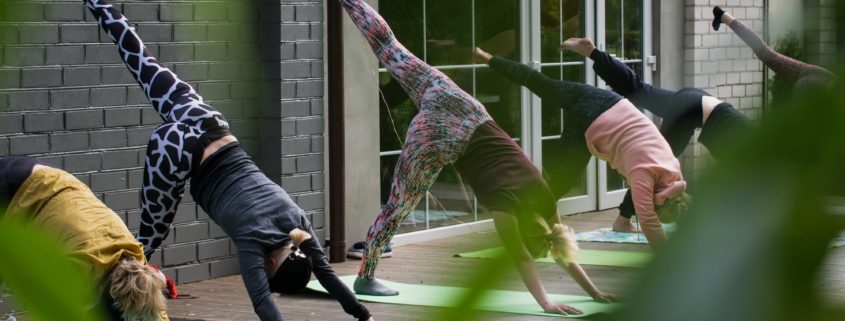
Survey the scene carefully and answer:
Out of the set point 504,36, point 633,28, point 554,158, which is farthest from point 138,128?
point 633,28

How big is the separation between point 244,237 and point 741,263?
5064mm

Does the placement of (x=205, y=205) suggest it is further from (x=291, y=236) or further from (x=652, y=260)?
(x=652, y=260)

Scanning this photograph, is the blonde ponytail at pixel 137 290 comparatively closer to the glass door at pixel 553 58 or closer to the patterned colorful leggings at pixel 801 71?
the patterned colorful leggings at pixel 801 71

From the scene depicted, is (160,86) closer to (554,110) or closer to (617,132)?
(617,132)

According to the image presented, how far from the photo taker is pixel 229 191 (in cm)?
535

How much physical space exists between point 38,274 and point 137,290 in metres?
4.54

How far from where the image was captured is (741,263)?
0.20 m

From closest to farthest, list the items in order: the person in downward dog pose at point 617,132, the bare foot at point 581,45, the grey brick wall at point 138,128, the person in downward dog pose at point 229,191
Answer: the person in downward dog pose at point 229,191
the grey brick wall at point 138,128
the person in downward dog pose at point 617,132
the bare foot at point 581,45

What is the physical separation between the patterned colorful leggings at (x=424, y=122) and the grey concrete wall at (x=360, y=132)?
3.75ft

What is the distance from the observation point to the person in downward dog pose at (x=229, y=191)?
5.22 metres

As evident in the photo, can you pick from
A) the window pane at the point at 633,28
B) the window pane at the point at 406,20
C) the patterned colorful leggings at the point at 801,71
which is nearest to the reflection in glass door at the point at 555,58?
the window pane at the point at 633,28

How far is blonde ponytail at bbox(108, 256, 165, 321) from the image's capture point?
4527 millimetres

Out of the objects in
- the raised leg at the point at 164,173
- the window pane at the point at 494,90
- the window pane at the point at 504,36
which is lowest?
the raised leg at the point at 164,173

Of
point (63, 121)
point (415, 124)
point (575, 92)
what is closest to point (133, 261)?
point (63, 121)
